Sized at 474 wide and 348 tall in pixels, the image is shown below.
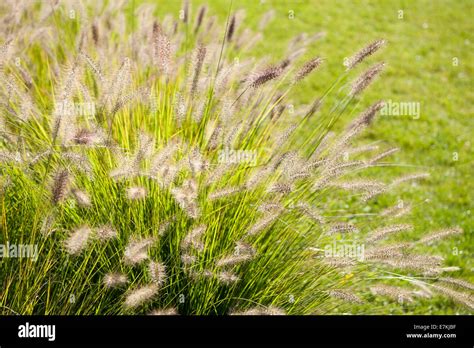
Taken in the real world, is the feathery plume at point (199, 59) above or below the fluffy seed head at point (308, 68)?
above

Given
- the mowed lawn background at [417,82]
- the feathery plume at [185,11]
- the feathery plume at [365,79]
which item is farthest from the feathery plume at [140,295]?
the feathery plume at [185,11]

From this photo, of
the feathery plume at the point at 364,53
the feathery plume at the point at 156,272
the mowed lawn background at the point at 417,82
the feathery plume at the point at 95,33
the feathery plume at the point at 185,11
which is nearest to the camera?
the feathery plume at the point at 156,272

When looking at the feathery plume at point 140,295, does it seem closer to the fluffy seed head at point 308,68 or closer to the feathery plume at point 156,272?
the feathery plume at point 156,272

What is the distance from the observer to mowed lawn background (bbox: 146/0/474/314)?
5.58 m

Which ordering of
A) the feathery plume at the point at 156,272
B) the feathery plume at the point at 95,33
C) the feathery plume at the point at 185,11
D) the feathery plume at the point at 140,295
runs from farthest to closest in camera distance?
1. the feathery plume at the point at 185,11
2. the feathery plume at the point at 95,33
3. the feathery plume at the point at 156,272
4. the feathery plume at the point at 140,295

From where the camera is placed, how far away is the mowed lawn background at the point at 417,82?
18.3 feet

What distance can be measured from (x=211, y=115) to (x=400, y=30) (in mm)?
6748

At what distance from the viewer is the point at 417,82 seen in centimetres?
807

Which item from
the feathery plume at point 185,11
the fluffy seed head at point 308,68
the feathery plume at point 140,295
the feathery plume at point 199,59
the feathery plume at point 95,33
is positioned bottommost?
the feathery plume at point 140,295

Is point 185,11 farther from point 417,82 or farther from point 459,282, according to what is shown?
point 417,82

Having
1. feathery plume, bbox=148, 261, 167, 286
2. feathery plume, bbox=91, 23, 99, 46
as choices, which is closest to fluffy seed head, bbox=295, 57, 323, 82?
feathery plume, bbox=148, 261, 167, 286

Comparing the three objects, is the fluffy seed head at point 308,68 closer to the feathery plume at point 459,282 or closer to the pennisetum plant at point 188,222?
the pennisetum plant at point 188,222

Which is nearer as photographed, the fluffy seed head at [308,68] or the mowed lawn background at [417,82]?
the fluffy seed head at [308,68]
